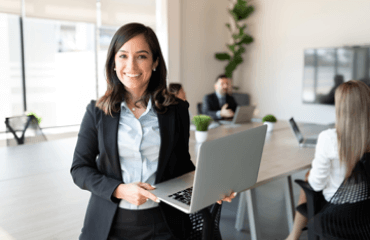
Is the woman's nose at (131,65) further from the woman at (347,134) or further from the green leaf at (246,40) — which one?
the green leaf at (246,40)

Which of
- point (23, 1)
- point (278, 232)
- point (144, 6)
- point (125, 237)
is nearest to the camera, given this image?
point (125, 237)

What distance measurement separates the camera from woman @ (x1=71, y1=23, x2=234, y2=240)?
1244 millimetres

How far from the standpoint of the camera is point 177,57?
714cm

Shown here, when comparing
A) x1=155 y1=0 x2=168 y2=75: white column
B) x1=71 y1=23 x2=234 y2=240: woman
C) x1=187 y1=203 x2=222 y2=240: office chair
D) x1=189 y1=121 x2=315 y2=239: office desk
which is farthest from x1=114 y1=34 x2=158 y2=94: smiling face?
x1=155 y1=0 x2=168 y2=75: white column

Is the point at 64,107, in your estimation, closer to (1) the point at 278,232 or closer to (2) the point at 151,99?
(1) the point at 278,232

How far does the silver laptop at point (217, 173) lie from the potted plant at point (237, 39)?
641 centimetres

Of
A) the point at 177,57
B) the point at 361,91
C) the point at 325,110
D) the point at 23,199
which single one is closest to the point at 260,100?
the point at 325,110

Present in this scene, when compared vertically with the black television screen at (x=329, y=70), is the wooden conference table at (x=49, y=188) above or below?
below

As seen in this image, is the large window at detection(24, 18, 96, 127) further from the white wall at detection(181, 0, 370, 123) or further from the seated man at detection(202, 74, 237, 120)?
the seated man at detection(202, 74, 237, 120)

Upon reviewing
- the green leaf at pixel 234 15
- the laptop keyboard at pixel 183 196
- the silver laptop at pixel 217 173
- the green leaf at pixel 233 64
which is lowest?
the laptop keyboard at pixel 183 196

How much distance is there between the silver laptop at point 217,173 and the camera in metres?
1.02

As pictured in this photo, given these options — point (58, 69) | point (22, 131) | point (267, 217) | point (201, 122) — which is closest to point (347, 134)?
point (201, 122)

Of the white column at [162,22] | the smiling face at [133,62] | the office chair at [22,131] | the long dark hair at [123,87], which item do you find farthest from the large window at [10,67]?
the smiling face at [133,62]

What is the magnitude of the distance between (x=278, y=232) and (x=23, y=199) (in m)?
2.07
